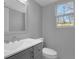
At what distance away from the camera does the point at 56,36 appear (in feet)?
8.94

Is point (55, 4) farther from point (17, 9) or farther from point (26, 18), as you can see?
point (17, 9)

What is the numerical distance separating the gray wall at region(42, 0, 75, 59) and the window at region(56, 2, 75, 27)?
0.13 metres

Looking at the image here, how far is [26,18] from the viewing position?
6.95 ft

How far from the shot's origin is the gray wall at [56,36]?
261 centimetres

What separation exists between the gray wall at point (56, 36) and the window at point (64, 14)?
0.41 ft

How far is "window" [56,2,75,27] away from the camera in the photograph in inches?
101

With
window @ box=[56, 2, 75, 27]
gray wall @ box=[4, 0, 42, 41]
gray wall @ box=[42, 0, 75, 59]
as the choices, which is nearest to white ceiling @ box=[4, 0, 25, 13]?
gray wall @ box=[4, 0, 42, 41]

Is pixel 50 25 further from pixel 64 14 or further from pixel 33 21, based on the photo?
pixel 33 21

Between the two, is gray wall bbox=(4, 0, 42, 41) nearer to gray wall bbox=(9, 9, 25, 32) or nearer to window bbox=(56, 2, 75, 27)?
gray wall bbox=(9, 9, 25, 32)

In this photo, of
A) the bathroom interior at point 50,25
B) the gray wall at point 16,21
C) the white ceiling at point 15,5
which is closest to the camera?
the white ceiling at point 15,5

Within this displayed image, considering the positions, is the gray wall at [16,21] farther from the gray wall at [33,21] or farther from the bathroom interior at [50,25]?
the gray wall at [33,21]

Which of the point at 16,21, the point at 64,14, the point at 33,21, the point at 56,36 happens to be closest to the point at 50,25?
the point at 56,36

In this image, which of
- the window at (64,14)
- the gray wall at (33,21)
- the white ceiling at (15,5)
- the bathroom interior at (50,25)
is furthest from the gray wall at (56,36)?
the white ceiling at (15,5)

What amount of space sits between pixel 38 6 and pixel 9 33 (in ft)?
4.09
